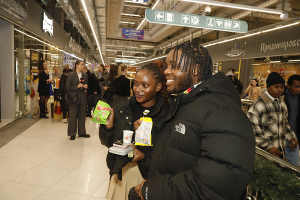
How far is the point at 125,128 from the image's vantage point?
1.66m

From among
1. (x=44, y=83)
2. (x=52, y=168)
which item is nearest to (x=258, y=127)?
(x=52, y=168)

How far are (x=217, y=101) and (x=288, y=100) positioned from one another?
9.63 feet

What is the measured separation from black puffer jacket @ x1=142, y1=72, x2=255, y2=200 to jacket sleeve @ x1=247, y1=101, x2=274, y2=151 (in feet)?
5.73

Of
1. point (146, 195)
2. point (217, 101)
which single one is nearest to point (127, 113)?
point (146, 195)

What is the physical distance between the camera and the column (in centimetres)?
585

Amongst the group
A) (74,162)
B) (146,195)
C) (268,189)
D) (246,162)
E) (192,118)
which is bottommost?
(74,162)

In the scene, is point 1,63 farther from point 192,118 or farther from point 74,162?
point 192,118

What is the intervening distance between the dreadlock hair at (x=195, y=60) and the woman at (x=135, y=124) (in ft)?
1.87

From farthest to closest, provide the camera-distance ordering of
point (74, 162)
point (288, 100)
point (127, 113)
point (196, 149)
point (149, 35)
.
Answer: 1. point (149, 35)
2. point (74, 162)
3. point (288, 100)
4. point (127, 113)
5. point (196, 149)

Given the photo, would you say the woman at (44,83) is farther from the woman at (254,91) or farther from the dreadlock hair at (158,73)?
the woman at (254,91)

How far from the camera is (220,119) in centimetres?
85

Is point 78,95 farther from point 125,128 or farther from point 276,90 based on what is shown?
point 276,90

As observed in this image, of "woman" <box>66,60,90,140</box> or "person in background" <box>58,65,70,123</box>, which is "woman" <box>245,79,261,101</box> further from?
"person in background" <box>58,65,70,123</box>

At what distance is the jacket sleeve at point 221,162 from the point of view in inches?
31.7
